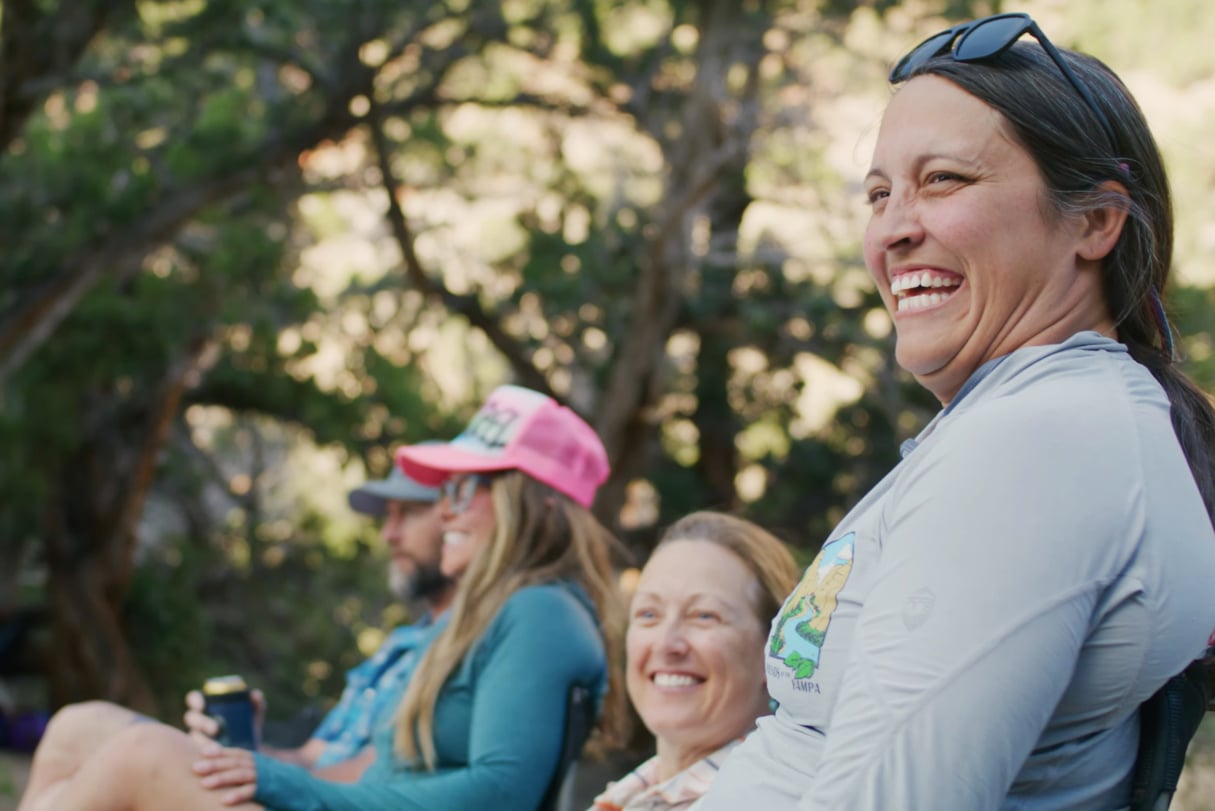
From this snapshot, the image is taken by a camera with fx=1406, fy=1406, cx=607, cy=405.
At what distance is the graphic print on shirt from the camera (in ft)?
3.96

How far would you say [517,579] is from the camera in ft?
9.36

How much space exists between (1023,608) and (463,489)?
84.0 inches

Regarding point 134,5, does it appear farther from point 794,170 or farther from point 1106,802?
point 1106,802

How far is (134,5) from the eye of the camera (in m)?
6.05

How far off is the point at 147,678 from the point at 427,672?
23.8ft

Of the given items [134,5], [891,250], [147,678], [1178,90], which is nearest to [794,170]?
[1178,90]

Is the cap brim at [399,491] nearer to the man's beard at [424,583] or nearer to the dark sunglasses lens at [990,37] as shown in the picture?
the man's beard at [424,583]

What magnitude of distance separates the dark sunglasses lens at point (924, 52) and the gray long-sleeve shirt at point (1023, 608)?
344 millimetres

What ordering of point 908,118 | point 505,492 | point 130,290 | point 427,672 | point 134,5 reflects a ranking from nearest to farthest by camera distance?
point 908,118 → point 427,672 → point 505,492 → point 134,5 → point 130,290

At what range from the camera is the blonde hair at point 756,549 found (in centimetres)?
229

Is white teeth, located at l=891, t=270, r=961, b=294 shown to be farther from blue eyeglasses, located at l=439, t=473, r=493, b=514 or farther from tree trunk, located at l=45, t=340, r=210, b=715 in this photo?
tree trunk, located at l=45, t=340, r=210, b=715

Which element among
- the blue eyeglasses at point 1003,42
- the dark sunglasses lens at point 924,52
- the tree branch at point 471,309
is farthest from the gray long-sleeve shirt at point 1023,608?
the tree branch at point 471,309

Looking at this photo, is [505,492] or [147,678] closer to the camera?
[505,492]

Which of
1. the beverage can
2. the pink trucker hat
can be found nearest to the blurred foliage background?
the pink trucker hat
